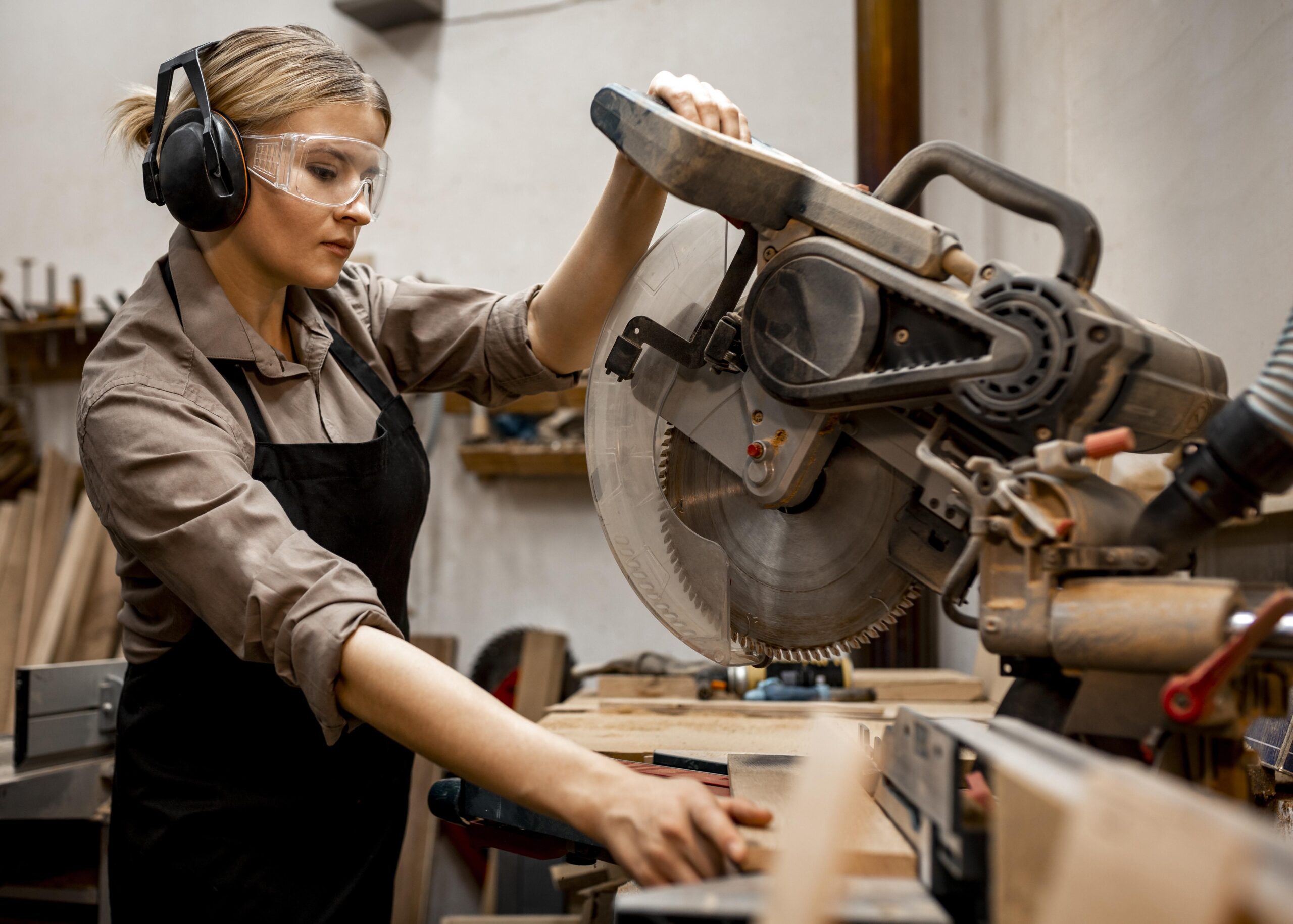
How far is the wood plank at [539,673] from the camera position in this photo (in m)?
3.05

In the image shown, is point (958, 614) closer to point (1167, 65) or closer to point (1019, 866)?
point (1019, 866)

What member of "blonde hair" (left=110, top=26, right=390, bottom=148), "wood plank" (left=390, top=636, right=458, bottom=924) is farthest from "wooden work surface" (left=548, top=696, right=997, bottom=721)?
"blonde hair" (left=110, top=26, right=390, bottom=148)

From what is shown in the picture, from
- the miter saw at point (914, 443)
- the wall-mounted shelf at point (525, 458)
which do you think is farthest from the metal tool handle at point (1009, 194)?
the wall-mounted shelf at point (525, 458)

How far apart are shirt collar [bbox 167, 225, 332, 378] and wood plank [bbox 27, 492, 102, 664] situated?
228 cm

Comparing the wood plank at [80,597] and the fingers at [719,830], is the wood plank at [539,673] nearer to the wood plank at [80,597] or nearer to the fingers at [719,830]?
the wood plank at [80,597]

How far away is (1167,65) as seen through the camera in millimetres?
1815

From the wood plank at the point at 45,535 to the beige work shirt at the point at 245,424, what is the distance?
240 centimetres

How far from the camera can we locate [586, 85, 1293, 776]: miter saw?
78 centimetres

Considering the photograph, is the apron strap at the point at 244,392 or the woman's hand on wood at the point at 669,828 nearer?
the woman's hand on wood at the point at 669,828

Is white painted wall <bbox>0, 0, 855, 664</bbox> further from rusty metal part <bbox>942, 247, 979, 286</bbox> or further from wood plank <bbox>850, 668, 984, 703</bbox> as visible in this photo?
rusty metal part <bbox>942, 247, 979, 286</bbox>

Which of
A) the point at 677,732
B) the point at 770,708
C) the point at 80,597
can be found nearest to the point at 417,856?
the point at 80,597

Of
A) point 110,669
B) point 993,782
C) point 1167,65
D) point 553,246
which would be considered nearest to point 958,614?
point 993,782

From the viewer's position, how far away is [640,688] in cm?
234

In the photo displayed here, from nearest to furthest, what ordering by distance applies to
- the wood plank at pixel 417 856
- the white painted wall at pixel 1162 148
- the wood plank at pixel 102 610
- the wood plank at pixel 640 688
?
the white painted wall at pixel 1162 148
the wood plank at pixel 640 688
the wood plank at pixel 417 856
the wood plank at pixel 102 610
